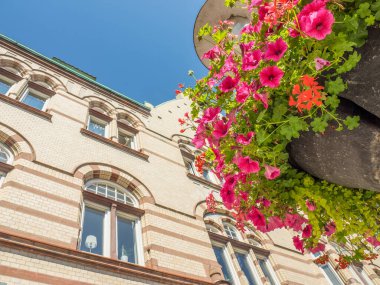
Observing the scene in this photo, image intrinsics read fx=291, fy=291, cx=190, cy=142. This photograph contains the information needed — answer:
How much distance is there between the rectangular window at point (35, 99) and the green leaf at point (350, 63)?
826 cm

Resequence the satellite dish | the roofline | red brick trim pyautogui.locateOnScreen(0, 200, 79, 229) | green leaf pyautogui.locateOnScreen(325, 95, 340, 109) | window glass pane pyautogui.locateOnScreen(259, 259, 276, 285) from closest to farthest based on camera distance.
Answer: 1. green leaf pyautogui.locateOnScreen(325, 95, 340, 109)
2. red brick trim pyautogui.locateOnScreen(0, 200, 79, 229)
3. the satellite dish
4. window glass pane pyautogui.locateOnScreen(259, 259, 276, 285)
5. the roofline

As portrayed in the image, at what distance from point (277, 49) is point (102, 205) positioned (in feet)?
17.2

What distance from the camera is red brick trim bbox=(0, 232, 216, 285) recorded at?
3.99 m

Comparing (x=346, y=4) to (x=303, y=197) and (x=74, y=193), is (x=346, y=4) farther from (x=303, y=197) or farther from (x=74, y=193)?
(x=74, y=193)

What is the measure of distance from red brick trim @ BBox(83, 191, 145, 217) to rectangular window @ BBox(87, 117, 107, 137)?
11.3 ft

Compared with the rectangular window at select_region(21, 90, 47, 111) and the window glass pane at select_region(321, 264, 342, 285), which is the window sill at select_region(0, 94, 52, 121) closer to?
the rectangular window at select_region(21, 90, 47, 111)

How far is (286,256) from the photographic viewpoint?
823cm

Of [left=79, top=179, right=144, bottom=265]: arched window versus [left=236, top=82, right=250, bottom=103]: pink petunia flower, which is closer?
[left=236, top=82, right=250, bottom=103]: pink petunia flower

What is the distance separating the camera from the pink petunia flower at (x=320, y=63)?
182cm

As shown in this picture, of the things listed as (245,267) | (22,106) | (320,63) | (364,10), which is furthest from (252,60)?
(22,106)

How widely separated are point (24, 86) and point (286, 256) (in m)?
9.09

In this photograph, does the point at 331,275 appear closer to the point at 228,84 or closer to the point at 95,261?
the point at 95,261

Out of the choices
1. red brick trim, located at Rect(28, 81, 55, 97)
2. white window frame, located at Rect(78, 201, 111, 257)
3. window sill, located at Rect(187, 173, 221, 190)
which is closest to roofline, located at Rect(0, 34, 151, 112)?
red brick trim, located at Rect(28, 81, 55, 97)

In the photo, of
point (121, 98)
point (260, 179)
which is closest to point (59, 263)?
point (260, 179)
